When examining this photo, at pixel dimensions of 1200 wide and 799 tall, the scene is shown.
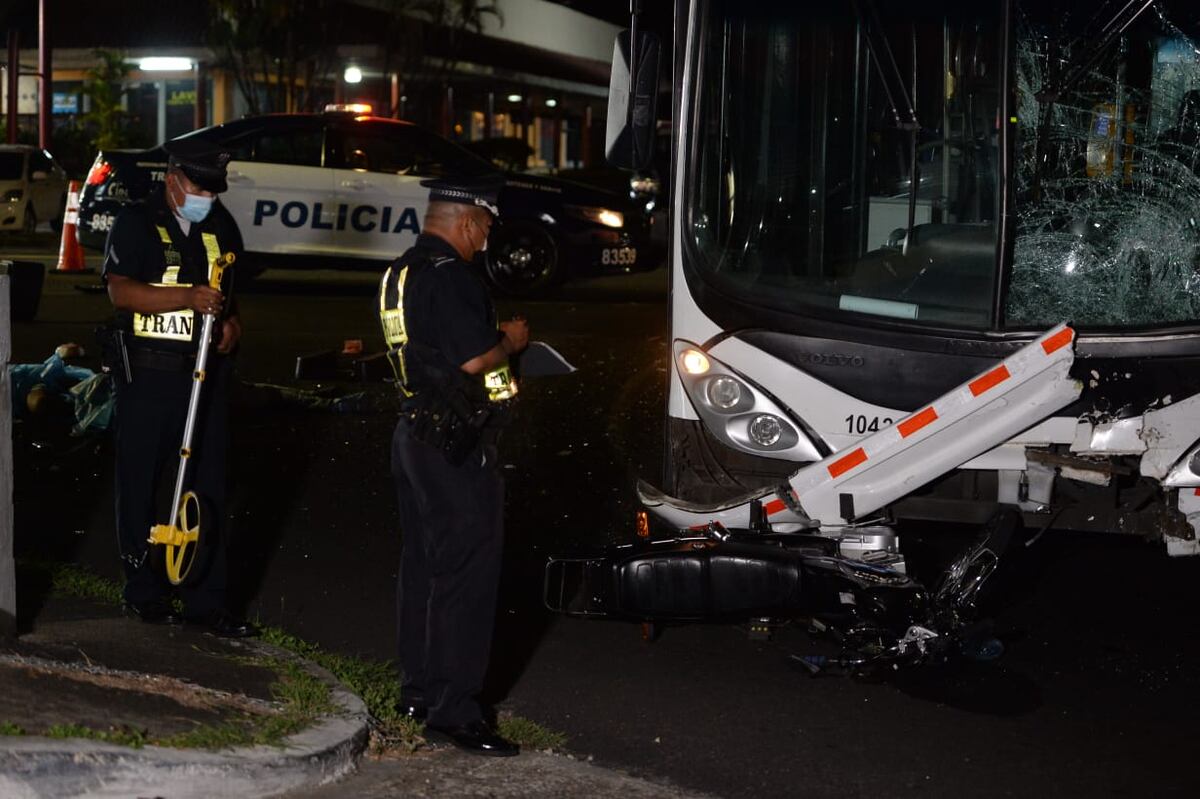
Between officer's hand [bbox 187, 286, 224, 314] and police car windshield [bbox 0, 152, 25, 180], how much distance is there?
22204 mm

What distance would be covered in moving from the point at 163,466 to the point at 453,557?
62.1 inches

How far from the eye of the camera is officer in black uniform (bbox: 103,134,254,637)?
5.84 m

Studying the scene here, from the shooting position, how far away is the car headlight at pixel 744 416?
6.43 meters

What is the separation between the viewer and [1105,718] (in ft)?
18.6

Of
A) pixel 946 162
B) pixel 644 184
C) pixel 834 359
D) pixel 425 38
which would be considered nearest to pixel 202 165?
pixel 834 359

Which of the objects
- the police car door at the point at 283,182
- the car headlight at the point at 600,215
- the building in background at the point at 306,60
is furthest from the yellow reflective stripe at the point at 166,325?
the building in background at the point at 306,60

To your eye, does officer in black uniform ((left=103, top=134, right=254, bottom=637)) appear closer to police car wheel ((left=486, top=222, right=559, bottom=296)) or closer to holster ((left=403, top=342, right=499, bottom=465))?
holster ((left=403, top=342, right=499, bottom=465))

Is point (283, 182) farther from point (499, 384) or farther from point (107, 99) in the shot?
point (107, 99)

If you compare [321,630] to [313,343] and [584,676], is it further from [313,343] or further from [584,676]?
[313,343]

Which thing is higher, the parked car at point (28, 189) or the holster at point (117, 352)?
the parked car at point (28, 189)

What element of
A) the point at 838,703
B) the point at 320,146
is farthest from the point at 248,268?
the point at 838,703

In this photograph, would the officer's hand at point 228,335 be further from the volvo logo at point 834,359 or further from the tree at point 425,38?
the tree at point 425,38

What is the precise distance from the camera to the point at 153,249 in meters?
5.87

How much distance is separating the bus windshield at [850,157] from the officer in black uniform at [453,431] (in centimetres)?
194
